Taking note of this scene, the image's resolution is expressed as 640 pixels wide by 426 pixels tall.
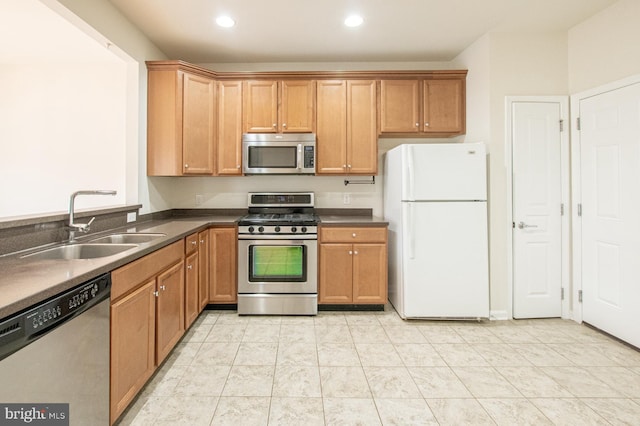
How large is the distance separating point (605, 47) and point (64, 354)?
4165 millimetres

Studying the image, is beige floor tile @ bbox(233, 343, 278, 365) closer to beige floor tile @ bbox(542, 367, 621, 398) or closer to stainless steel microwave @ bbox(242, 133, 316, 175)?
stainless steel microwave @ bbox(242, 133, 316, 175)

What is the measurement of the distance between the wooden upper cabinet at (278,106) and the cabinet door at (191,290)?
5.02ft

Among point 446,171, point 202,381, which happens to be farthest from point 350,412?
point 446,171

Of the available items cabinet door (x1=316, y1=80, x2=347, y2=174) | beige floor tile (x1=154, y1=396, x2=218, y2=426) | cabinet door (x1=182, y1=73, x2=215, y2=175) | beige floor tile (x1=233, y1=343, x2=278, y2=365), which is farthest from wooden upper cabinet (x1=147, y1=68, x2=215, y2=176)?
beige floor tile (x1=154, y1=396, x2=218, y2=426)

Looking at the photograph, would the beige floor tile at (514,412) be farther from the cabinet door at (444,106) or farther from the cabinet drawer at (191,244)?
the cabinet door at (444,106)

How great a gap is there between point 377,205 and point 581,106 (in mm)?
2122

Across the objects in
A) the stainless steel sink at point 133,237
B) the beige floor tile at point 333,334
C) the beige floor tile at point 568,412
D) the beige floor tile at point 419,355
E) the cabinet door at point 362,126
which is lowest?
the beige floor tile at point 568,412

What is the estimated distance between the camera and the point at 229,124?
11.3 feet

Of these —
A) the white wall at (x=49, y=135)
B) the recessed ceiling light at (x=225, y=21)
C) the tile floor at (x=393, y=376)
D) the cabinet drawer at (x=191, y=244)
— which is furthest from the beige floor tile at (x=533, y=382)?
the white wall at (x=49, y=135)

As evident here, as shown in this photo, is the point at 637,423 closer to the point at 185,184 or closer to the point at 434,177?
the point at 434,177

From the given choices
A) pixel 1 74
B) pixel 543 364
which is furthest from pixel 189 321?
pixel 1 74

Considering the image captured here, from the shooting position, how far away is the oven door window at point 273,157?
11.1 ft

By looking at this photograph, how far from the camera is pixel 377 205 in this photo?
381 centimetres

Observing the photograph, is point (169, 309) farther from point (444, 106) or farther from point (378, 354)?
point (444, 106)
